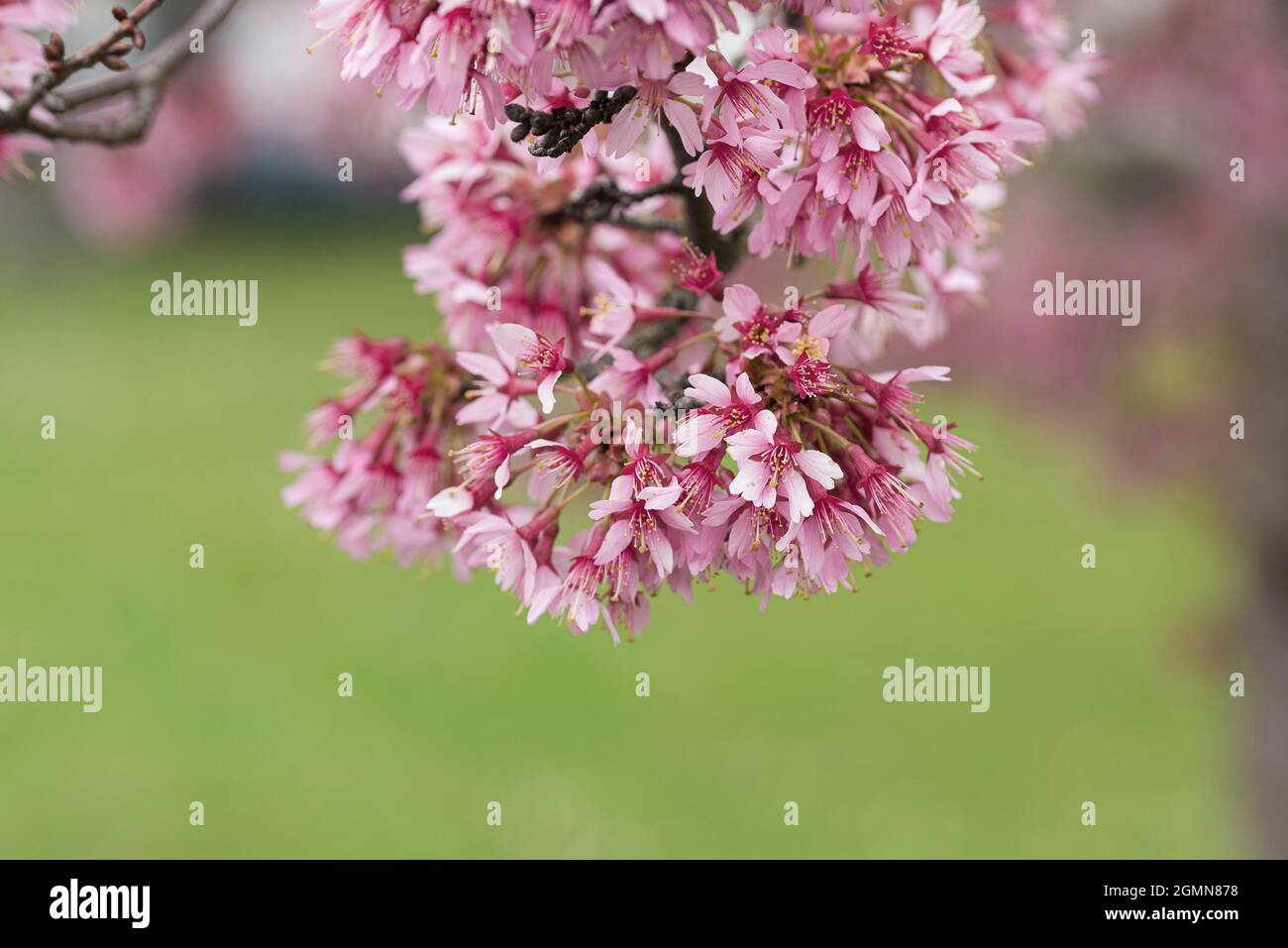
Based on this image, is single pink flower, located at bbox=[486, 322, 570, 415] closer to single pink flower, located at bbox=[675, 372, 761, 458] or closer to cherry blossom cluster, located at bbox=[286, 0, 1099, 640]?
cherry blossom cluster, located at bbox=[286, 0, 1099, 640]

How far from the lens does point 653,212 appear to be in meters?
2.14

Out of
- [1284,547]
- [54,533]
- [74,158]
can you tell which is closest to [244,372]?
[54,533]

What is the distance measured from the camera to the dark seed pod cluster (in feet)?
4.92

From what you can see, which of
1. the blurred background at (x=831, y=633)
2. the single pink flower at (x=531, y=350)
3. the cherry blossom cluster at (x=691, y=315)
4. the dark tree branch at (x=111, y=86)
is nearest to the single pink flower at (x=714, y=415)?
the cherry blossom cluster at (x=691, y=315)

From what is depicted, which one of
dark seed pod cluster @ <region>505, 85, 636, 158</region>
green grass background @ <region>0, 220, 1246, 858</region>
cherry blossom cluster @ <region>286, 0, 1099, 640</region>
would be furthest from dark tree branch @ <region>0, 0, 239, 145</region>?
green grass background @ <region>0, 220, 1246, 858</region>

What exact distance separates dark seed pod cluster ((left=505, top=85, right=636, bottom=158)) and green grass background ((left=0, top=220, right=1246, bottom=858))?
423 centimetres

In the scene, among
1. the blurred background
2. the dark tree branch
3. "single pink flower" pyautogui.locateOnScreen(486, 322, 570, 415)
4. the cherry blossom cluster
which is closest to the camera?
the cherry blossom cluster

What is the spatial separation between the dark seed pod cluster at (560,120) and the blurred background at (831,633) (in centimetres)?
246

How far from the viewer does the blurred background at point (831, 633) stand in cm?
435

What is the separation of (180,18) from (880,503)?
508 centimetres

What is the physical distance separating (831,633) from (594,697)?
162cm

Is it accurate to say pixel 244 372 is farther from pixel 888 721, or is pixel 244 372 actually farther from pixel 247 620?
pixel 888 721

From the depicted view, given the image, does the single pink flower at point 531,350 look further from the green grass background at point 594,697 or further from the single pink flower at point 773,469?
the green grass background at point 594,697

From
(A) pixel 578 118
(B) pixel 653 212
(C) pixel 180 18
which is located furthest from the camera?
(C) pixel 180 18
